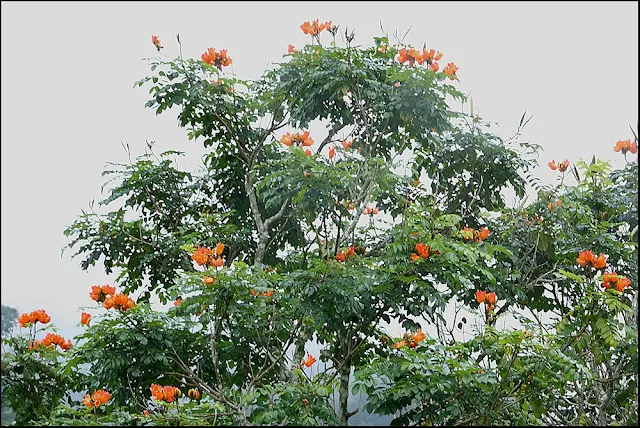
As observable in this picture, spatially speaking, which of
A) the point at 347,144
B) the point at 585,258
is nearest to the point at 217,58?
the point at 347,144

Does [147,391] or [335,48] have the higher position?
[335,48]

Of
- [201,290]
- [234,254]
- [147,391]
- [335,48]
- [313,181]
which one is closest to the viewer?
[201,290]

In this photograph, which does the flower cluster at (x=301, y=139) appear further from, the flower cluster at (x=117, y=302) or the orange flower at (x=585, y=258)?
the orange flower at (x=585, y=258)

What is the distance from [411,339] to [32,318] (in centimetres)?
233

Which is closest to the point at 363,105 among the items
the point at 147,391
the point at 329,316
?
the point at 329,316

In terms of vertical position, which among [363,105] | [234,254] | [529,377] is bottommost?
[529,377]

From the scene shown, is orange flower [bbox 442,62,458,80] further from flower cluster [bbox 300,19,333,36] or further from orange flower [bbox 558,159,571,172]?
orange flower [bbox 558,159,571,172]

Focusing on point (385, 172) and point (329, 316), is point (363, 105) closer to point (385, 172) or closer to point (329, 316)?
point (385, 172)

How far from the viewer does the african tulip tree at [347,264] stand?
3477mm

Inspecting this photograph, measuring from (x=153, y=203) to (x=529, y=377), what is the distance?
306cm

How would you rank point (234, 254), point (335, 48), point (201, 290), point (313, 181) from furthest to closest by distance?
point (234, 254), point (335, 48), point (313, 181), point (201, 290)

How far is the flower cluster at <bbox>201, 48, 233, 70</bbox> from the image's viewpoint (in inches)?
196

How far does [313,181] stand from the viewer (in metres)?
3.97

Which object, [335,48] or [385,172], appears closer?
[385,172]
